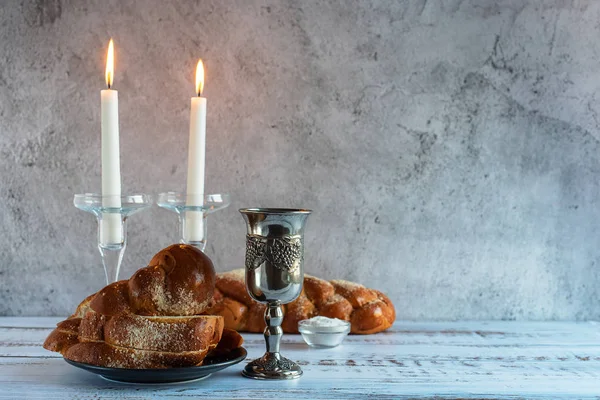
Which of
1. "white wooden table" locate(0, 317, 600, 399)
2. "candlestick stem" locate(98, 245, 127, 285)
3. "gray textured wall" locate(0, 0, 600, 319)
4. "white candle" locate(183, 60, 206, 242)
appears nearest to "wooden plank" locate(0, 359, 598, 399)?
"white wooden table" locate(0, 317, 600, 399)

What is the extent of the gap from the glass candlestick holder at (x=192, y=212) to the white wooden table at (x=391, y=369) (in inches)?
10.7

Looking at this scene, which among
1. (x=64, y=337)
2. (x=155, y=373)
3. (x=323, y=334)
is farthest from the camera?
(x=323, y=334)

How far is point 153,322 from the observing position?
3.92ft

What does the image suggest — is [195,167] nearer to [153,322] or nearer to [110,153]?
[110,153]

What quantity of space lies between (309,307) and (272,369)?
18.7 inches

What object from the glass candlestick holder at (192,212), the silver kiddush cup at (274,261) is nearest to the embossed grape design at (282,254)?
the silver kiddush cup at (274,261)

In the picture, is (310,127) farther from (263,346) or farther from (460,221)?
(263,346)

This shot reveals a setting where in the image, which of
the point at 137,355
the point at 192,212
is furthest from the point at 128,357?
the point at 192,212

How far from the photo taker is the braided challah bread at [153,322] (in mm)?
1193

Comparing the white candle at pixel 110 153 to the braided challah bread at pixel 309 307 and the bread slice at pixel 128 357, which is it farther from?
the braided challah bread at pixel 309 307

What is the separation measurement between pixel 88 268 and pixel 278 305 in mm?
867

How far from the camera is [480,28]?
2035 millimetres

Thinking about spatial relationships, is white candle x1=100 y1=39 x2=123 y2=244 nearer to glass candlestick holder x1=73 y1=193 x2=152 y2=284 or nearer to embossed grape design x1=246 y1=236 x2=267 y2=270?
glass candlestick holder x1=73 y1=193 x2=152 y2=284

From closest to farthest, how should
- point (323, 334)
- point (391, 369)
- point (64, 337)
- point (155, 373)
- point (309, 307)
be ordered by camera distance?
1. point (155, 373)
2. point (64, 337)
3. point (391, 369)
4. point (323, 334)
5. point (309, 307)
